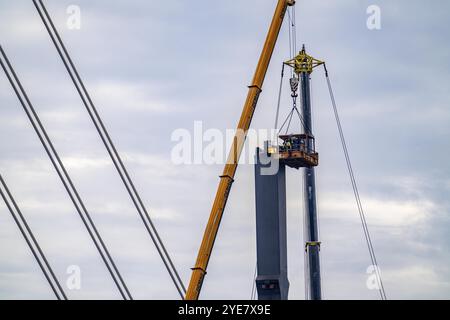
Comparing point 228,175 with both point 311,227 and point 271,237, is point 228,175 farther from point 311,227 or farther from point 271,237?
point 311,227

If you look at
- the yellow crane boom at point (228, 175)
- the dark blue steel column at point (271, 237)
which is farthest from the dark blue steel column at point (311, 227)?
the dark blue steel column at point (271, 237)

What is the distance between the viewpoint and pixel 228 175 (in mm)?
74625

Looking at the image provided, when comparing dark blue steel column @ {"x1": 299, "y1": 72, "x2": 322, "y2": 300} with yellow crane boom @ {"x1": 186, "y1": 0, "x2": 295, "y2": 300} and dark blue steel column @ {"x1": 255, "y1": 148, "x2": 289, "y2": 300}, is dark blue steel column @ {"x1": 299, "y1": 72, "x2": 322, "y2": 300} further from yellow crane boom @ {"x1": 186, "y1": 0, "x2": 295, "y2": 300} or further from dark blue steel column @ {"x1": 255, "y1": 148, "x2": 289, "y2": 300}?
dark blue steel column @ {"x1": 255, "y1": 148, "x2": 289, "y2": 300}

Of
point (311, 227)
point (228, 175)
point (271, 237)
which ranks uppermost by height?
point (311, 227)

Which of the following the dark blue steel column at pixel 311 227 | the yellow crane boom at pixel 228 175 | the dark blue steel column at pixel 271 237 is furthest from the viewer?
the dark blue steel column at pixel 311 227

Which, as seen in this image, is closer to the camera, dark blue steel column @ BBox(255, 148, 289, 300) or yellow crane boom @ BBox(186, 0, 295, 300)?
yellow crane boom @ BBox(186, 0, 295, 300)

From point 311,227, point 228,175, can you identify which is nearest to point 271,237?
point 228,175

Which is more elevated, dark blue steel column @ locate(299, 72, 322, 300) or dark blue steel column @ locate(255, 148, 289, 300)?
dark blue steel column @ locate(299, 72, 322, 300)

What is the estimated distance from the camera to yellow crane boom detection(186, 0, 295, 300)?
70938mm

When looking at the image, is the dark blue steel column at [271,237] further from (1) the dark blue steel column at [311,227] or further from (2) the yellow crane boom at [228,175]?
(1) the dark blue steel column at [311,227]

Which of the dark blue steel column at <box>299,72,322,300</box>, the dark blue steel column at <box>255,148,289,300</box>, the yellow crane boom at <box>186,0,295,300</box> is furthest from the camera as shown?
the dark blue steel column at <box>299,72,322,300</box>

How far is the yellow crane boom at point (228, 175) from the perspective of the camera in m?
70.9

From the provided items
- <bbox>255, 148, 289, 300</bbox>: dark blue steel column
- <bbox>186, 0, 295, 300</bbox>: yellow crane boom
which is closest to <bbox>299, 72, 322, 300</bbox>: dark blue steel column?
<bbox>186, 0, 295, 300</bbox>: yellow crane boom
